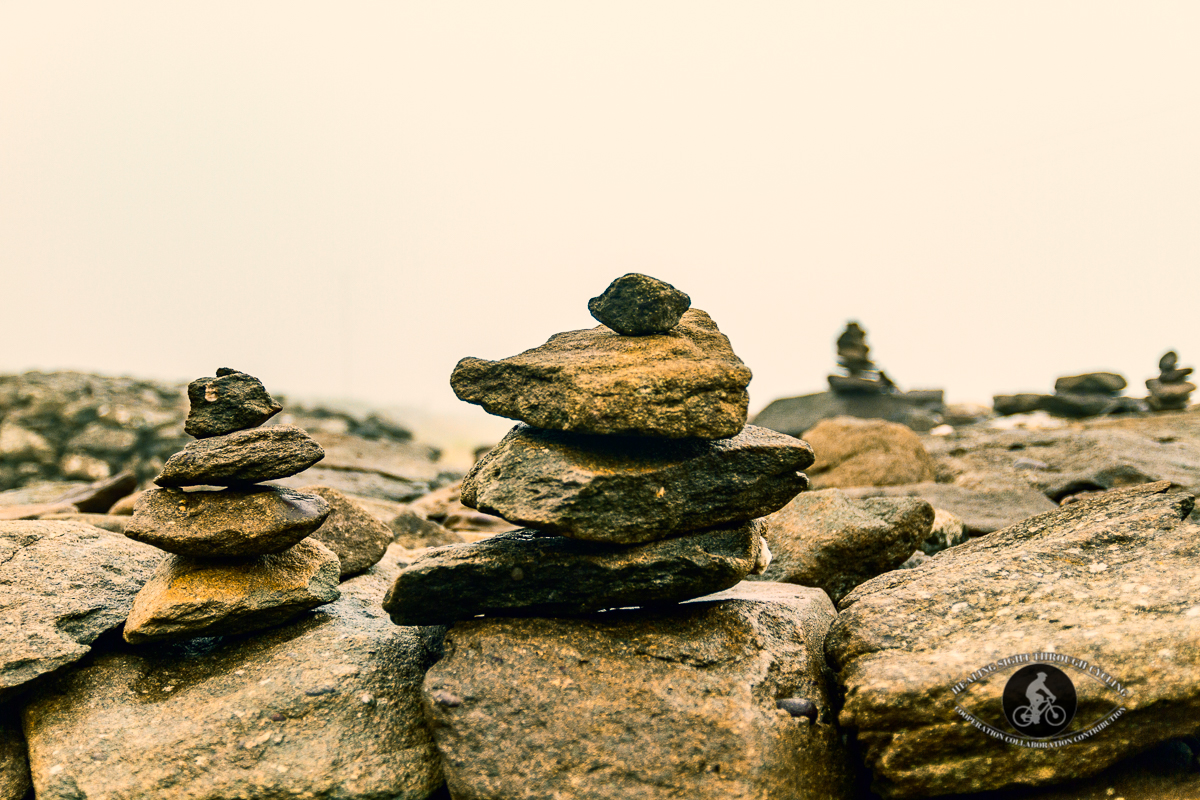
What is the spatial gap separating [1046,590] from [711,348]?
264 centimetres

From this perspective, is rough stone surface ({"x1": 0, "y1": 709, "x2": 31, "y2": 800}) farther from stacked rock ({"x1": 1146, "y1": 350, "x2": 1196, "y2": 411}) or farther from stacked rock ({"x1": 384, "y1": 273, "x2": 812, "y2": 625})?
stacked rock ({"x1": 1146, "y1": 350, "x2": 1196, "y2": 411})

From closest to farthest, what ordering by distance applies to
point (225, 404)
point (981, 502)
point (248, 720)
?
point (248, 720) → point (225, 404) → point (981, 502)

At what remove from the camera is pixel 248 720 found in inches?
181

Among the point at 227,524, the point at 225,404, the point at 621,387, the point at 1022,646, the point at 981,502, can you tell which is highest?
the point at 621,387

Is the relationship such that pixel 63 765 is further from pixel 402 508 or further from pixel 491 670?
pixel 402 508

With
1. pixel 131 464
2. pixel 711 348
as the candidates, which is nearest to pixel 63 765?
pixel 711 348

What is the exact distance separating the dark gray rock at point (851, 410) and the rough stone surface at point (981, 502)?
7.02 meters

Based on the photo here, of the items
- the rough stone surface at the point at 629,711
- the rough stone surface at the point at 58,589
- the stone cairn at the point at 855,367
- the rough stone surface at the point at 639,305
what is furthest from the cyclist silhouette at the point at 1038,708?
the stone cairn at the point at 855,367

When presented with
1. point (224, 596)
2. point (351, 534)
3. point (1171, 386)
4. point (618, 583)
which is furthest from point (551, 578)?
point (1171, 386)

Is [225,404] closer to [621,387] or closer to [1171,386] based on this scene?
[621,387]

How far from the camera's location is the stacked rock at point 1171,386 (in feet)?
51.6

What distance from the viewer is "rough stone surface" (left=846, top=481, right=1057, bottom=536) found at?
8.91m

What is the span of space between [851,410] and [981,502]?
8.48 meters

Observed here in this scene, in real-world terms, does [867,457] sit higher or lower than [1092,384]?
lower
